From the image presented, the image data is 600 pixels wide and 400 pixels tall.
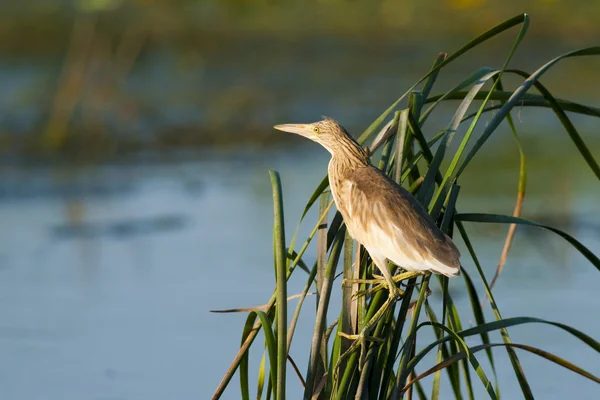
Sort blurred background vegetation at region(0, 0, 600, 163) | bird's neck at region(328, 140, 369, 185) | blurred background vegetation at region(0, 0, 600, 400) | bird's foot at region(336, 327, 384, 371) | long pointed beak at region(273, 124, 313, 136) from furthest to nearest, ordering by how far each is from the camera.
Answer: blurred background vegetation at region(0, 0, 600, 163) < blurred background vegetation at region(0, 0, 600, 400) < long pointed beak at region(273, 124, 313, 136) < bird's neck at region(328, 140, 369, 185) < bird's foot at region(336, 327, 384, 371)

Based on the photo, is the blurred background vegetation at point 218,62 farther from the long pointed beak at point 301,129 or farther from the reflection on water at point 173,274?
the long pointed beak at point 301,129

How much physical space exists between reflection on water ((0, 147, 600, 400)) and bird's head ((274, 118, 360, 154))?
1.42 m

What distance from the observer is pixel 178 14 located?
1150 centimetres

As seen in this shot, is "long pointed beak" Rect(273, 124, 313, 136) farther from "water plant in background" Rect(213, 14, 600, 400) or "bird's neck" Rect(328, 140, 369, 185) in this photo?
"water plant in background" Rect(213, 14, 600, 400)

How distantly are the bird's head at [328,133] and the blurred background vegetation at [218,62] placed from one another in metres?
5.54

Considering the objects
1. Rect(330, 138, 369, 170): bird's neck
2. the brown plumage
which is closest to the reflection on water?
Rect(330, 138, 369, 170): bird's neck

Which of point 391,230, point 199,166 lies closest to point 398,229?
point 391,230

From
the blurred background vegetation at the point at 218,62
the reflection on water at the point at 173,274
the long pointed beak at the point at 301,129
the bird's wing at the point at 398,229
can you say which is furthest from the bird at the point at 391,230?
the blurred background vegetation at the point at 218,62

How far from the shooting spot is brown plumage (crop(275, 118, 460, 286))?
2312mm

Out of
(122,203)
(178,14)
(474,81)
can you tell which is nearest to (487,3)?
(178,14)

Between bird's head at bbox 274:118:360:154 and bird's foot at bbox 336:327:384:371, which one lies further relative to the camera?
bird's head at bbox 274:118:360:154

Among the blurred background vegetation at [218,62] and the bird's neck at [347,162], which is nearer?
the bird's neck at [347,162]

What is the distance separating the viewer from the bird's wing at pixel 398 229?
231cm

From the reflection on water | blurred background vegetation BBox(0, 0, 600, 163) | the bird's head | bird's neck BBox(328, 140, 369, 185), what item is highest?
blurred background vegetation BBox(0, 0, 600, 163)
